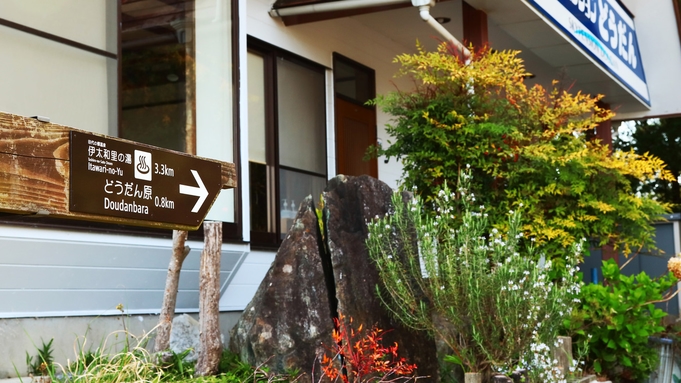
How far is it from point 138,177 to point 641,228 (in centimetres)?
698

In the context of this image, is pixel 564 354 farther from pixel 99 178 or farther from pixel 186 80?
pixel 99 178

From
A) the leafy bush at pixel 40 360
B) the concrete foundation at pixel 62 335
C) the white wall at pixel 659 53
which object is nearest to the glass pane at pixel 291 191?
the concrete foundation at pixel 62 335

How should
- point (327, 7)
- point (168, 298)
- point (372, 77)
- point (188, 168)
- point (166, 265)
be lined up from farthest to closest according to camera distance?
1. point (372, 77)
2. point (327, 7)
3. point (166, 265)
4. point (168, 298)
5. point (188, 168)

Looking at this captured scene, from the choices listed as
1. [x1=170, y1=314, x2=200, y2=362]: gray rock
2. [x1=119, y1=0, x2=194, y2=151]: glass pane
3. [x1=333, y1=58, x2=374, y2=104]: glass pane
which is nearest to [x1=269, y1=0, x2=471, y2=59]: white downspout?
[x1=333, y1=58, x2=374, y2=104]: glass pane

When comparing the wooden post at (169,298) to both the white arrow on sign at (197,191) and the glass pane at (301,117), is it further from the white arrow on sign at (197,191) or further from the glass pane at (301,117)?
the glass pane at (301,117)

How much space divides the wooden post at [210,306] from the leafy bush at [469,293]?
1101 mm

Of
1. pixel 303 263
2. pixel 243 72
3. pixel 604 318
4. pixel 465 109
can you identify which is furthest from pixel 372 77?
pixel 303 263

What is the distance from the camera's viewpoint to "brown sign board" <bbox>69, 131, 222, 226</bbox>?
271cm

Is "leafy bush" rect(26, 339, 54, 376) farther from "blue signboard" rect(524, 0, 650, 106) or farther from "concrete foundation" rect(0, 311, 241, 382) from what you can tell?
"blue signboard" rect(524, 0, 650, 106)

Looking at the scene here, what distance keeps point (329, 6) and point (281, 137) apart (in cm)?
150

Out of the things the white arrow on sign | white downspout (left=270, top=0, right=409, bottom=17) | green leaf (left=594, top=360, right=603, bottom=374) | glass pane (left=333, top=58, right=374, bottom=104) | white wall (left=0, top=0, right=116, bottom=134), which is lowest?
green leaf (left=594, top=360, right=603, bottom=374)

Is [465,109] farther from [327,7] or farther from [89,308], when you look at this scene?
[89,308]

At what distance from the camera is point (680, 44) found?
41.7 ft

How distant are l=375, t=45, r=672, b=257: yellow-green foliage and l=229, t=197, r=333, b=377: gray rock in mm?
2278
